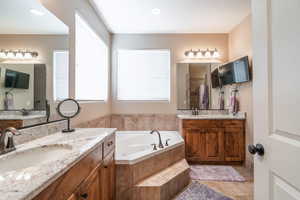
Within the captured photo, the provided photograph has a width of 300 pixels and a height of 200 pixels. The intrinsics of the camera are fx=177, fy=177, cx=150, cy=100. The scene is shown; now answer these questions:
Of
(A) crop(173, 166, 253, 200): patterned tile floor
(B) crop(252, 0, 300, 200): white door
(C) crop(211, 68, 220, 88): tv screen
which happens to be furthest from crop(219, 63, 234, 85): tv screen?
(B) crop(252, 0, 300, 200): white door

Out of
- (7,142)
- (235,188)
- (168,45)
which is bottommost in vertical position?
(235,188)

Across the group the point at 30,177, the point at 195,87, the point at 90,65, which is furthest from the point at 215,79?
the point at 30,177

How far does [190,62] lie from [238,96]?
47.6 inches

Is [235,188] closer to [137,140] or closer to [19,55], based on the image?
[137,140]

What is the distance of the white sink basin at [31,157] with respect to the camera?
951 mm

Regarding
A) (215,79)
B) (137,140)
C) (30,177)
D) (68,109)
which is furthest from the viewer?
(215,79)

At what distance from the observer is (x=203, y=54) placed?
3863 mm

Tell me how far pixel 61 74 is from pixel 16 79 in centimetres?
60

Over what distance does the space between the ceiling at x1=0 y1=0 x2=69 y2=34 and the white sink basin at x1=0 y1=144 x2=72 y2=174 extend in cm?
82

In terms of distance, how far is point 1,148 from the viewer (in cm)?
101

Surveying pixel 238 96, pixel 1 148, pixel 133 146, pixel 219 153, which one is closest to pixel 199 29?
pixel 238 96

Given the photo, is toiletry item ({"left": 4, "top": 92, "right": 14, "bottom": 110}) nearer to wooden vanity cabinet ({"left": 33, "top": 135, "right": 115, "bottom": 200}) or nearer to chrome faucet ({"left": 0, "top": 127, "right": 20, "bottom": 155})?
chrome faucet ({"left": 0, "top": 127, "right": 20, "bottom": 155})

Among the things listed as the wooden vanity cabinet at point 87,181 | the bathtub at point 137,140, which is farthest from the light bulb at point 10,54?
the bathtub at point 137,140

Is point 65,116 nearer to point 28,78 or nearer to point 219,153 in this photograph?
point 28,78
